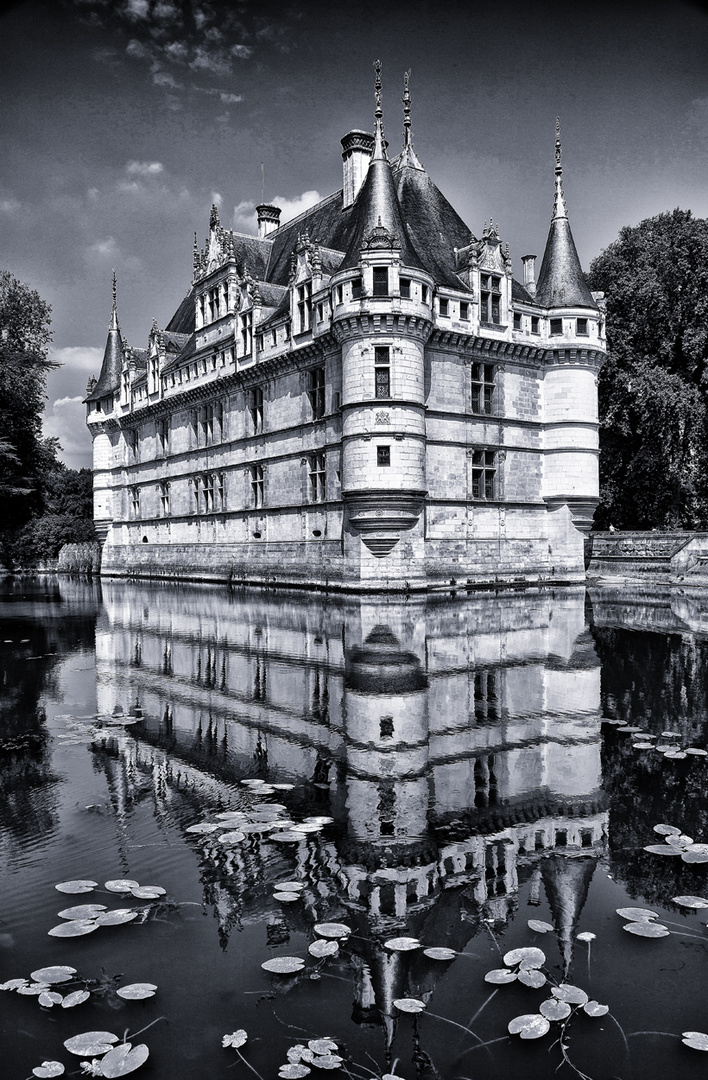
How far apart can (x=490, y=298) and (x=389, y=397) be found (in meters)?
8.03

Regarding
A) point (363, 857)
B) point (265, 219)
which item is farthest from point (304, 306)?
point (363, 857)

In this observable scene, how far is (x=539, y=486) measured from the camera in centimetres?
3431

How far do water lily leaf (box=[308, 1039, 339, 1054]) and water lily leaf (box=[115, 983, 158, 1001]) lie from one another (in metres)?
0.88

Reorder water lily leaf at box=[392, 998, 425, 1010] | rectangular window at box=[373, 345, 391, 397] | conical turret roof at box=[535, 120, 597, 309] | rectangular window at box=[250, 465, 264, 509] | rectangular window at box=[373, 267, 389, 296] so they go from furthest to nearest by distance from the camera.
A: rectangular window at box=[250, 465, 264, 509] → conical turret roof at box=[535, 120, 597, 309] → rectangular window at box=[373, 345, 391, 397] → rectangular window at box=[373, 267, 389, 296] → water lily leaf at box=[392, 998, 425, 1010]

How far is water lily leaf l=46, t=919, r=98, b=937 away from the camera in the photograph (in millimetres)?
4363

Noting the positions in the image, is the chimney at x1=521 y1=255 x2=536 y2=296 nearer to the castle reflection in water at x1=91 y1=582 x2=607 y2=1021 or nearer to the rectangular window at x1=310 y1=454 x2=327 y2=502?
the rectangular window at x1=310 y1=454 x2=327 y2=502

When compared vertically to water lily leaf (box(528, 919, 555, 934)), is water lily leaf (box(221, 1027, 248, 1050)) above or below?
below

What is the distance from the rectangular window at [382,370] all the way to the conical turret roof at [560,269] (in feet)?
33.9

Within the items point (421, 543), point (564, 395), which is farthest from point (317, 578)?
point (564, 395)

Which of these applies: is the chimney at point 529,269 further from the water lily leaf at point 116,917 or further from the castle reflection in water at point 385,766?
the water lily leaf at point 116,917

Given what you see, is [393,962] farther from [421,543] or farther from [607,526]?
[607,526]

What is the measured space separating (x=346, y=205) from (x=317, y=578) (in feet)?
58.7

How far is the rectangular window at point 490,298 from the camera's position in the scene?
32031 mm

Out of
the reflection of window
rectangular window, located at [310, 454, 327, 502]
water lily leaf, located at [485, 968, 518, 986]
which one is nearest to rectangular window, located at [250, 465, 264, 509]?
the reflection of window
